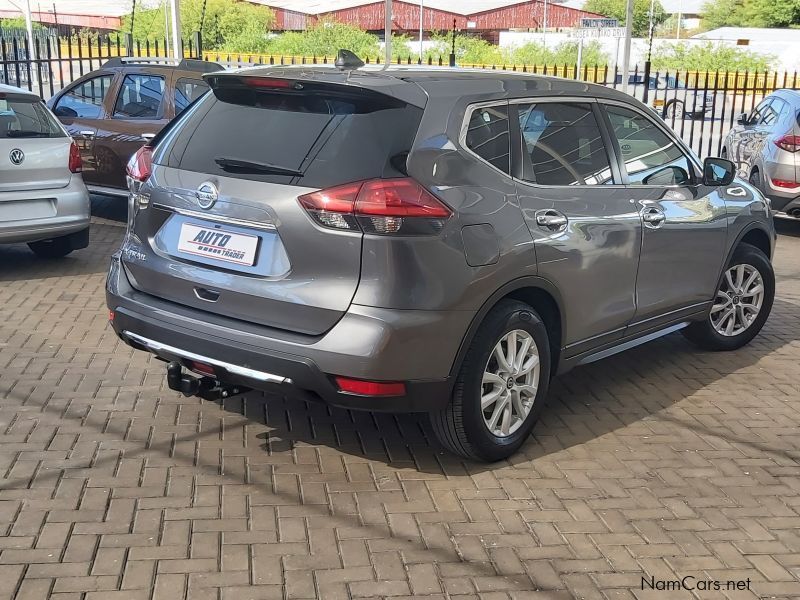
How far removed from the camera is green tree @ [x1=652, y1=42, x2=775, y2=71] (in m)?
46.3

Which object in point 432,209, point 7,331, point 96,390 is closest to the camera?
point 432,209

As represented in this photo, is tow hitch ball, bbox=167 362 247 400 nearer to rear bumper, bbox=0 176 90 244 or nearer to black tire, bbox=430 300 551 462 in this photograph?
black tire, bbox=430 300 551 462

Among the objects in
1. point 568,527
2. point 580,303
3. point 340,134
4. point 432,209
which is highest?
point 340,134

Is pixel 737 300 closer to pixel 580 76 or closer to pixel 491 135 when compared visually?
pixel 491 135

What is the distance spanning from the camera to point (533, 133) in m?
Answer: 4.47

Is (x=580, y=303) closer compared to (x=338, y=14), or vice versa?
(x=580, y=303)

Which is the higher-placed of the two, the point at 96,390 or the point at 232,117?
the point at 232,117

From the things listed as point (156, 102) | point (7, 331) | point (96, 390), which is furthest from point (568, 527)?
point (156, 102)

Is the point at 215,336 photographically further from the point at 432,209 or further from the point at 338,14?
the point at 338,14

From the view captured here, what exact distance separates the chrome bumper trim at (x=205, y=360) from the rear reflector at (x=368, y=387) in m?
0.22

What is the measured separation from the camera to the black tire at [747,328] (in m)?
6.16

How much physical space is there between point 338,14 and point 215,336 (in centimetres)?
6709

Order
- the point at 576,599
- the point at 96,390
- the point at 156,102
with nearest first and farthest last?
1. the point at 576,599
2. the point at 96,390
3. the point at 156,102
